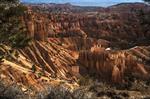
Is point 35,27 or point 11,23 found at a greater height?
point 11,23

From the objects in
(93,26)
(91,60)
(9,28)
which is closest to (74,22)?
(93,26)

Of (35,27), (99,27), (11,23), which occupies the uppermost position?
(11,23)

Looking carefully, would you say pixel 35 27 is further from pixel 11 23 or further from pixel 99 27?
pixel 99 27

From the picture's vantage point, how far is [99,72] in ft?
186

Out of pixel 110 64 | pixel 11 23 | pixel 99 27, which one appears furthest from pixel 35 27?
pixel 99 27

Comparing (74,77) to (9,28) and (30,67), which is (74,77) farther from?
(9,28)

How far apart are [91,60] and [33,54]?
9205 millimetres

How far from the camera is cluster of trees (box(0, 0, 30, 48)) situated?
65.8 ft

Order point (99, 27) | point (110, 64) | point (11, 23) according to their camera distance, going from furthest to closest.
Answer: point (99, 27), point (110, 64), point (11, 23)

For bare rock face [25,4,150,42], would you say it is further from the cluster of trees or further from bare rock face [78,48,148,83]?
the cluster of trees

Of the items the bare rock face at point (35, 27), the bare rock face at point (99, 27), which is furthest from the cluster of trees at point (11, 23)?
the bare rock face at point (99, 27)

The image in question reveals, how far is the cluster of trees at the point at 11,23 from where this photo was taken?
789 inches

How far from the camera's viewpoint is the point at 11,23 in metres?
20.8

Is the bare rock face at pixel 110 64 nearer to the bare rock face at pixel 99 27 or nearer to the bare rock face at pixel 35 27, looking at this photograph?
the bare rock face at pixel 35 27
